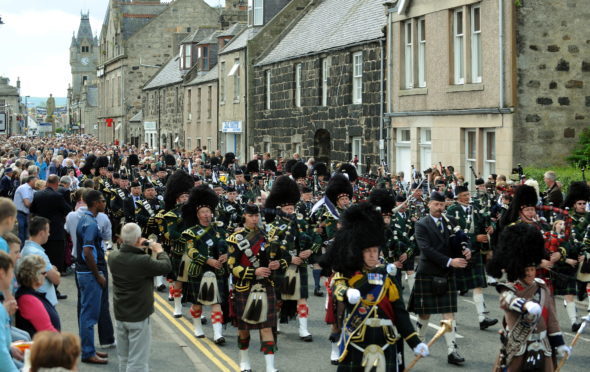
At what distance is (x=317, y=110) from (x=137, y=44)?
4783cm

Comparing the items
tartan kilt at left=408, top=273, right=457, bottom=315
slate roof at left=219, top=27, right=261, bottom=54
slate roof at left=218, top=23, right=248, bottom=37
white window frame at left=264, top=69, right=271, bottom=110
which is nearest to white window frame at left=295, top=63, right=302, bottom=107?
white window frame at left=264, top=69, right=271, bottom=110

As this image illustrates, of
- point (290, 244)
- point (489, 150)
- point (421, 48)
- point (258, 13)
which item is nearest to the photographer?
point (290, 244)

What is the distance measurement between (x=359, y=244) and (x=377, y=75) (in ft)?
79.8

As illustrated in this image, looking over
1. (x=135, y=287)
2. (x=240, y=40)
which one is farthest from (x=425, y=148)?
(x=240, y=40)

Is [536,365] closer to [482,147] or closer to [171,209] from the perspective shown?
[171,209]

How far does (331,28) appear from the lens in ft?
124

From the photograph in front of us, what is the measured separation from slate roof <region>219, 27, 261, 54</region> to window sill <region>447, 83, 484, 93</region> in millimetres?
20893

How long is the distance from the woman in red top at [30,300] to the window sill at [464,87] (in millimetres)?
18617

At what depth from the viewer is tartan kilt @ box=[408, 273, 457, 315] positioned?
35.7 ft

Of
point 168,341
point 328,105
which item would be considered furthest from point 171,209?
point 328,105

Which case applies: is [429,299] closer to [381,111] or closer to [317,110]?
[381,111]

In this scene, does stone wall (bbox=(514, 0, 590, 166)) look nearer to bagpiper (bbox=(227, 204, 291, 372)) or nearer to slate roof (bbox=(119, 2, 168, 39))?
bagpiper (bbox=(227, 204, 291, 372))

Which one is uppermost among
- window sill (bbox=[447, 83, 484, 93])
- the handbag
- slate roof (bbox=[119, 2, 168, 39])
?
slate roof (bbox=[119, 2, 168, 39])

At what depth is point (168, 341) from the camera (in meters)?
12.3
